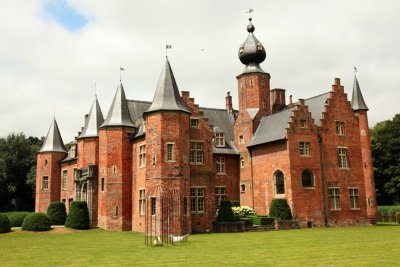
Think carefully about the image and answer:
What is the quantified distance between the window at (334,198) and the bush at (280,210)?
4.54 metres

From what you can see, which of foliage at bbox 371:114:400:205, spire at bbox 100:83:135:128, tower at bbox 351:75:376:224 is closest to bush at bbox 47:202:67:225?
spire at bbox 100:83:135:128

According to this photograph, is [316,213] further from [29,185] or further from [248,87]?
[29,185]

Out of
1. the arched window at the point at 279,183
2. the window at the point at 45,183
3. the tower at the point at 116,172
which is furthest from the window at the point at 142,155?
the window at the point at 45,183

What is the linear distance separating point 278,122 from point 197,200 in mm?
10806

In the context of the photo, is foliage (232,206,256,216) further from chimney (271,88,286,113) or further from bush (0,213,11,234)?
bush (0,213,11,234)

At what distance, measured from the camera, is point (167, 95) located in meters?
30.5

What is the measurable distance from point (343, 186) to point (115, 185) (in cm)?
1922

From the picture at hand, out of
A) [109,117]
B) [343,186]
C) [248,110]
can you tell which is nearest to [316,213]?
[343,186]

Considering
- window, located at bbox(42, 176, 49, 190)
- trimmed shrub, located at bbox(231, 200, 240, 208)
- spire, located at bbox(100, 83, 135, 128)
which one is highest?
spire, located at bbox(100, 83, 135, 128)

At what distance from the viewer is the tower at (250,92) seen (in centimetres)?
4005

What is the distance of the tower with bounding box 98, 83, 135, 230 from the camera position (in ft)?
109

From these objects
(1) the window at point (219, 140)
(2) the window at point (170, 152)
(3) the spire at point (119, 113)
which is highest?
(3) the spire at point (119, 113)

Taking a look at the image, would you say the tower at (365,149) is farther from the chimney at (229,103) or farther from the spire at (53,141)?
the spire at (53,141)

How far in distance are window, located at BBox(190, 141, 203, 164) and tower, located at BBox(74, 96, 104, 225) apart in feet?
30.5
